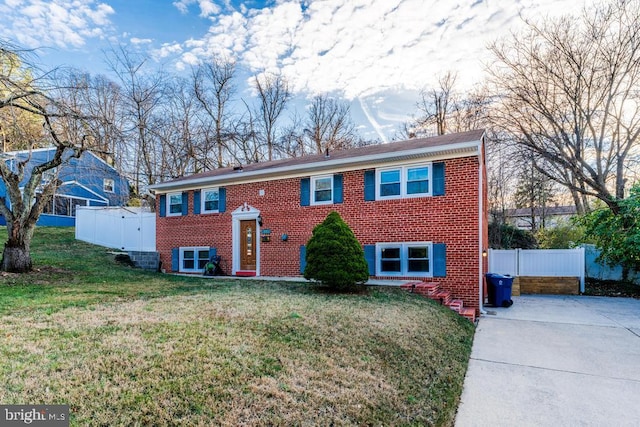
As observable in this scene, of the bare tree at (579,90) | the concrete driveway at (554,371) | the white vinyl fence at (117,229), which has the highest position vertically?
the bare tree at (579,90)

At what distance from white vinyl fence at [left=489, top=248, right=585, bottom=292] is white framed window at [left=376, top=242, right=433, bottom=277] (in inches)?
208

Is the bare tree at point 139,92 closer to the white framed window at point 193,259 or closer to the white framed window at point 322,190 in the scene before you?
the white framed window at point 193,259

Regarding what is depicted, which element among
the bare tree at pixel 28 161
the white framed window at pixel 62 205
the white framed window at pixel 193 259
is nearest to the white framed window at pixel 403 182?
the white framed window at pixel 193 259

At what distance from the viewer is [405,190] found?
974 centimetres

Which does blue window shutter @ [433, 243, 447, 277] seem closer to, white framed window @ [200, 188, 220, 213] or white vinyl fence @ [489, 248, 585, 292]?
white vinyl fence @ [489, 248, 585, 292]

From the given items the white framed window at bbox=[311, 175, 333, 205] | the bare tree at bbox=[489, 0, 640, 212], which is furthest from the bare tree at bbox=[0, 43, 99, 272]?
the bare tree at bbox=[489, 0, 640, 212]

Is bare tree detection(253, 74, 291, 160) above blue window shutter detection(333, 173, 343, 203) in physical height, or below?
above

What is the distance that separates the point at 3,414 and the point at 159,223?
12.7 m

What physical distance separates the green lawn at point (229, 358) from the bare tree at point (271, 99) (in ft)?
68.7

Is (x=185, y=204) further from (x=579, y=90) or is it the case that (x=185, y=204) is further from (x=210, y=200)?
(x=579, y=90)

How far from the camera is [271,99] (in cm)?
2625

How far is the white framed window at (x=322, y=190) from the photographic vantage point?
1091 centimetres

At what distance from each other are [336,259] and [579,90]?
1242 centimetres

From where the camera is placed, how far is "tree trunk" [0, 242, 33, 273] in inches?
336
